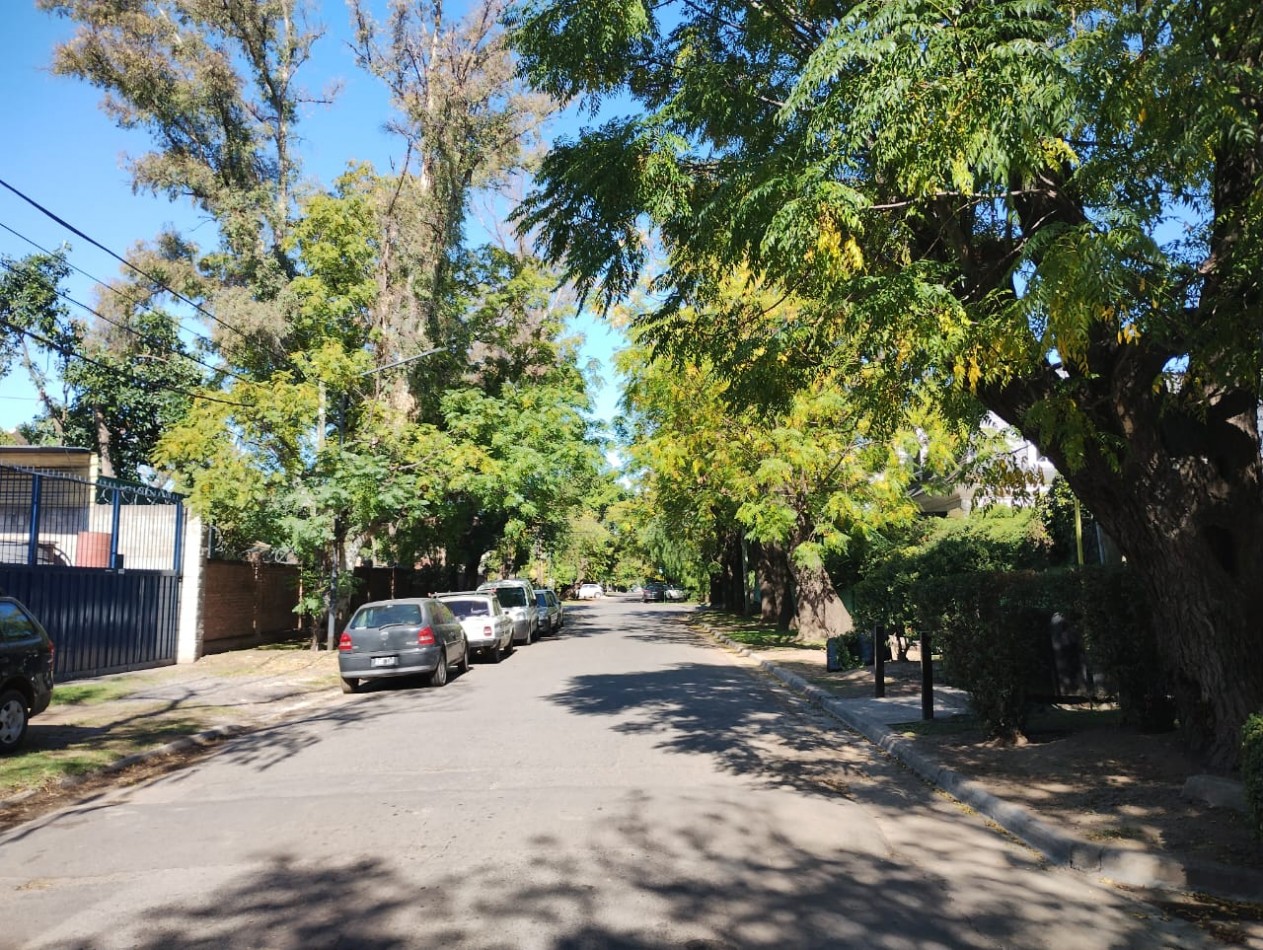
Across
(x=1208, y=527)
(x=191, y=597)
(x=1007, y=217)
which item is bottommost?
(x=191, y=597)

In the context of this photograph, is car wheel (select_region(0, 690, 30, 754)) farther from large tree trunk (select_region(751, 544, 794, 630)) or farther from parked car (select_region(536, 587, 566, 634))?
large tree trunk (select_region(751, 544, 794, 630))

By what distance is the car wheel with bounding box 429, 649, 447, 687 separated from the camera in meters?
16.7

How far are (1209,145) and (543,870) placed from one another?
5993 mm

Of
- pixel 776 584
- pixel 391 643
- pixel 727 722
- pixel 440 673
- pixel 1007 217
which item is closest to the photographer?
pixel 1007 217

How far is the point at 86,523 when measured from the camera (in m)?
17.3

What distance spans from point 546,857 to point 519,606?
2238 cm

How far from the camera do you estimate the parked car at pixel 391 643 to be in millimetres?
16109

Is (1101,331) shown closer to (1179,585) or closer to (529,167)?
(1179,585)

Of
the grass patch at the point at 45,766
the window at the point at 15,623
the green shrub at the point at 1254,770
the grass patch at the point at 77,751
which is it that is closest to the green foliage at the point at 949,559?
the green shrub at the point at 1254,770

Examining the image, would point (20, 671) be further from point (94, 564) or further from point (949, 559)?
point (949, 559)

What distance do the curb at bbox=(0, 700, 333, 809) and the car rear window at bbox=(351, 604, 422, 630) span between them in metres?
2.11

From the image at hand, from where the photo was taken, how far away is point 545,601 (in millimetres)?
33656

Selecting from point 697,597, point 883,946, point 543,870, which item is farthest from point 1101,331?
point 697,597

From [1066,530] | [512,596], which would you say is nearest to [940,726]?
[1066,530]
